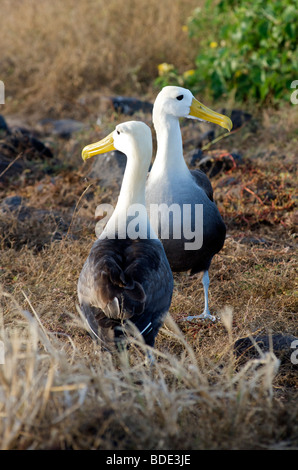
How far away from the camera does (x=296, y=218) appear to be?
4629 millimetres

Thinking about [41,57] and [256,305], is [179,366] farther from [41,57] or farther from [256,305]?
[41,57]

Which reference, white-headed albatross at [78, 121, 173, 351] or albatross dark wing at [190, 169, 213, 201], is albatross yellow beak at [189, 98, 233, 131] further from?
white-headed albatross at [78, 121, 173, 351]

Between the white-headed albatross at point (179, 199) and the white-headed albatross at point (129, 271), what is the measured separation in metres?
0.57

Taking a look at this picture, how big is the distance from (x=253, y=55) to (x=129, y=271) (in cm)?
497

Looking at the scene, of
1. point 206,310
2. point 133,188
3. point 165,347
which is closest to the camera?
point 133,188

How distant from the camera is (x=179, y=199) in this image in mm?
3627

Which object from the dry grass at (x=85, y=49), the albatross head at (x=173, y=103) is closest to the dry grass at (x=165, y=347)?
the albatross head at (x=173, y=103)

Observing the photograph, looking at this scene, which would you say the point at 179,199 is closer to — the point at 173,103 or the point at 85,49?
the point at 173,103

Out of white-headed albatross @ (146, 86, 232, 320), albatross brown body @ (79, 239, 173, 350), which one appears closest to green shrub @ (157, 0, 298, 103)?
white-headed albatross @ (146, 86, 232, 320)

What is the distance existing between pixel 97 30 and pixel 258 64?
3253 millimetres

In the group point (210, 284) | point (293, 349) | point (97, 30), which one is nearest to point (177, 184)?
point (210, 284)

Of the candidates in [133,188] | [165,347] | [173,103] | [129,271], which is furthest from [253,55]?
[129,271]

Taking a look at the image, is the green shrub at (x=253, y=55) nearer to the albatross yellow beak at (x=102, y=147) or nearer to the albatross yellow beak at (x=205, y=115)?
the albatross yellow beak at (x=205, y=115)

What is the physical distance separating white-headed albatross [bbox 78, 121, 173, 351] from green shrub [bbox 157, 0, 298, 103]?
4.16 metres
